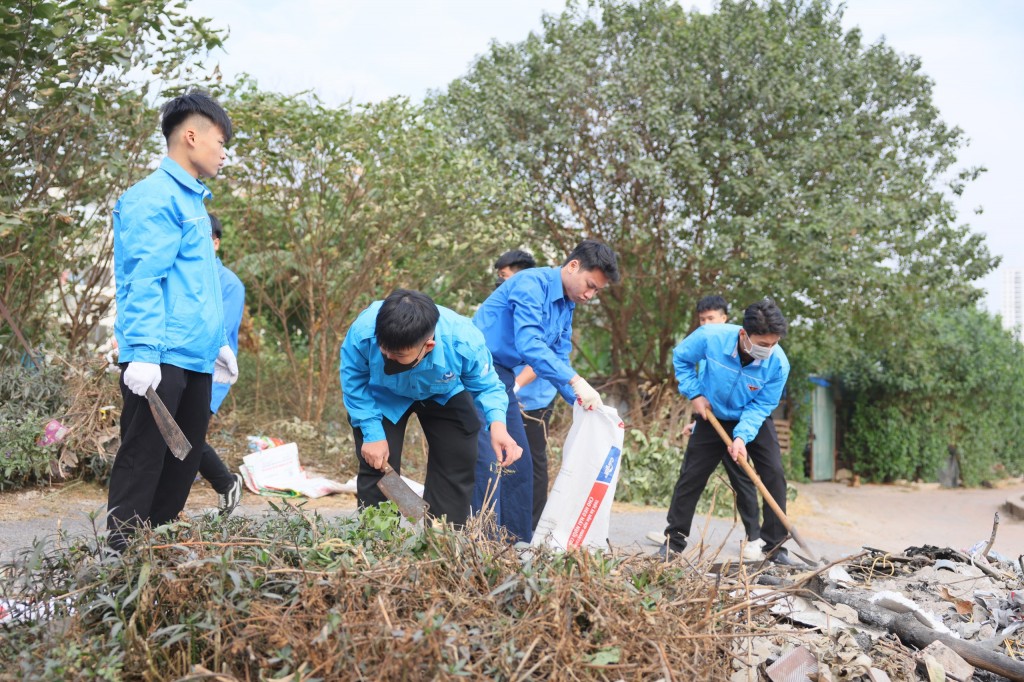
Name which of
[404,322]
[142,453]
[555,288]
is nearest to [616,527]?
[555,288]

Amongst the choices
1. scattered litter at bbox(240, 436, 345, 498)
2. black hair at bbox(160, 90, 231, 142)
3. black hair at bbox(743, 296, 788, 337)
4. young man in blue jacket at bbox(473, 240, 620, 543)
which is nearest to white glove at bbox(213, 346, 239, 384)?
black hair at bbox(160, 90, 231, 142)

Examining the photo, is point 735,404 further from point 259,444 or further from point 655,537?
point 259,444

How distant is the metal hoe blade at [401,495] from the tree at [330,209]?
191 inches

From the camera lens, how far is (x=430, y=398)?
3.88 m

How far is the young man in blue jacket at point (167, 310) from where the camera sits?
312cm

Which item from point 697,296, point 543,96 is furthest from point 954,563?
point 543,96

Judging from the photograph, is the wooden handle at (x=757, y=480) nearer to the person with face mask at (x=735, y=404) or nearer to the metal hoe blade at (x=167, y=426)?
the person with face mask at (x=735, y=404)

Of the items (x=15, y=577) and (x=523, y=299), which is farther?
(x=523, y=299)

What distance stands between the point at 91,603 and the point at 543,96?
1130 centimetres

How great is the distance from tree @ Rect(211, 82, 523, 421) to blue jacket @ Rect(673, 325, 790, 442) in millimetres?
3639

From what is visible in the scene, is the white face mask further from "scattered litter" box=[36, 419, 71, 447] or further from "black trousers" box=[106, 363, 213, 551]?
"scattered litter" box=[36, 419, 71, 447]

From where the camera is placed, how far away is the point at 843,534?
29.3ft

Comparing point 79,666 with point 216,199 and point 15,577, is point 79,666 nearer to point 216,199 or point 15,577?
point 15,577

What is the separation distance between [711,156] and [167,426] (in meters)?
10.7
